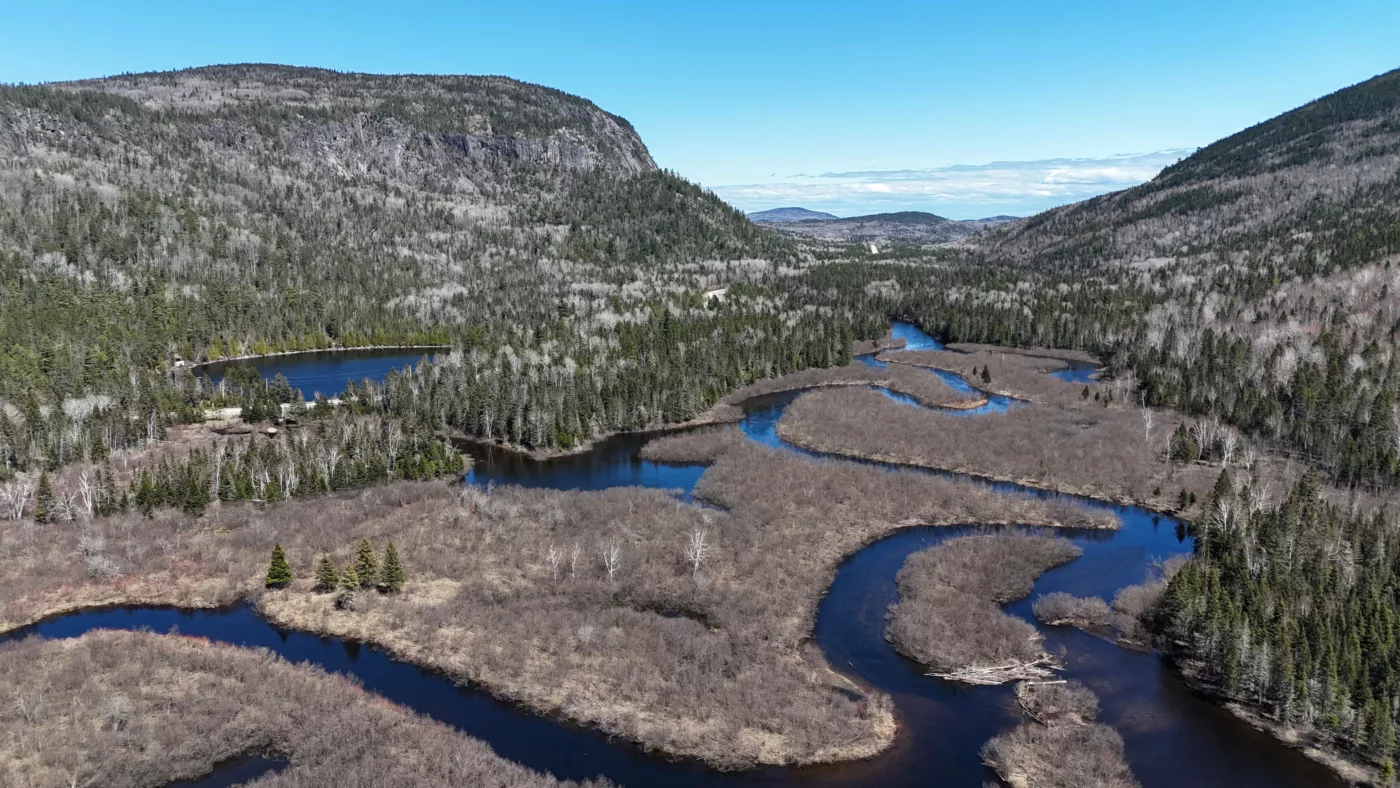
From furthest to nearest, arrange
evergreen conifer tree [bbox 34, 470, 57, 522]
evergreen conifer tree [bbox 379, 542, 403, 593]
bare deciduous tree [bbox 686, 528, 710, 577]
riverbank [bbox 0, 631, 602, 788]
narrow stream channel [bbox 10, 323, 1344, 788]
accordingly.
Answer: evergreen conifer tree [bbox 34, 470, 57, 522] < bare deciduous tree [bbox 686, 528, 710, 577] < evergreen conifer tree [bbox 379, 542, 403, 593] < narrow stream channel [bbox 10, 323, 1344, 788] < riverbank [bbox 0, 631, 602, 788]

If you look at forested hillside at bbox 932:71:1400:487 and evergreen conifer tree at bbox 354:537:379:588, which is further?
forested hillside at bbox 932:71:1400:487

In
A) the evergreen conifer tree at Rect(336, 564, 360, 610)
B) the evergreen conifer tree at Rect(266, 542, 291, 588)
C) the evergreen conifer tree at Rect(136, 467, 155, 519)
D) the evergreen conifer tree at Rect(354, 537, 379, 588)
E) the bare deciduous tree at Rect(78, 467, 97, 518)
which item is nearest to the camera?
the evergreen conifer tree at Rect(336, 564, 360, 610)

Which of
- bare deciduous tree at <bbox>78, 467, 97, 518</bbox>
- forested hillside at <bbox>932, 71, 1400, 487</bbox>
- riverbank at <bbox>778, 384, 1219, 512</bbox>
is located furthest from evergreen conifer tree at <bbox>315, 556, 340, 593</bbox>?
forested hillside at <bbox>932, 71, 1400, 487</bbox>

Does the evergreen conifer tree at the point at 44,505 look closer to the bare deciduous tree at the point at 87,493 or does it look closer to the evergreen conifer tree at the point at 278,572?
the bare deciduous tree at the point at 87,493

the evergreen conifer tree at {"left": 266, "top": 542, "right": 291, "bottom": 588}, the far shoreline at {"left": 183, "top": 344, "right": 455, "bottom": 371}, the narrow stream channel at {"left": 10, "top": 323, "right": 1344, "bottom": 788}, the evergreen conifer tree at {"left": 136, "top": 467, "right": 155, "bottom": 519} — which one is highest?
the far shoreline at {"left": 183, "top": 344, "right": 455, "bottom": 371}

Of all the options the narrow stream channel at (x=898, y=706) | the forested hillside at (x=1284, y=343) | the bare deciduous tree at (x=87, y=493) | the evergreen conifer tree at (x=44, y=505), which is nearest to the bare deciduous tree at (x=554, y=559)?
the narrow stream channel at (x=898, y=706)

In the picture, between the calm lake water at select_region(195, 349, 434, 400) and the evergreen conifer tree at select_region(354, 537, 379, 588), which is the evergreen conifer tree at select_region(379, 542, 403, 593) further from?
the calm lake water at select_region(195, 349, 434, 400)

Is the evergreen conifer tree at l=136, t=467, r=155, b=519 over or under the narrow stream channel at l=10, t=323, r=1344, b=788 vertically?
over
